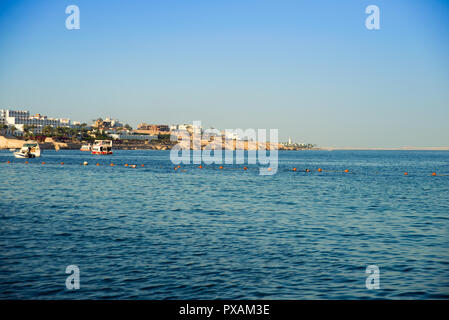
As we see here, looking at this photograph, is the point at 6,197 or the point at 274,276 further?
the point at 6,197

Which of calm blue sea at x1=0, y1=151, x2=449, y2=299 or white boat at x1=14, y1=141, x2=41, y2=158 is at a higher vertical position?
white boat at x1=14, y1=141, x2=41, y2=158

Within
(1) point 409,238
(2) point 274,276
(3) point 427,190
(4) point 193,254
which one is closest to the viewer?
(2) point 274,276

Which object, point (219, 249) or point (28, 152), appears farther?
point (28, 152)

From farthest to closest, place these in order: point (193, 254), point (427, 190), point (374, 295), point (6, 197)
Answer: point (427, 190) → point (6, 197) → point (193, 254) → point (374, 295)

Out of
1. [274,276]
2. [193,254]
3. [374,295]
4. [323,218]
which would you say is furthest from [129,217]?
[374,295]

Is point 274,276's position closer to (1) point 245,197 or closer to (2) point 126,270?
(2) point 126,270

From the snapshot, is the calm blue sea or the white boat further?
the white boat

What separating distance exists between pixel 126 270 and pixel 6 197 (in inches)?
1246

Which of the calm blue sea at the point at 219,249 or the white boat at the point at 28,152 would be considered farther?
the white boat at the point at 28,152

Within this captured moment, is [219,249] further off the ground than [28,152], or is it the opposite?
[28,152]

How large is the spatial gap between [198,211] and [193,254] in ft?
51.7

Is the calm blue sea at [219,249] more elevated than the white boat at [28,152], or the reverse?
the white boat at [28,152]
